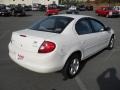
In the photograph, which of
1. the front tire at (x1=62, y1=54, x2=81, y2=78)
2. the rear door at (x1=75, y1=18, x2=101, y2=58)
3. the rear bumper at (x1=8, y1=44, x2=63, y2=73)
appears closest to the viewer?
the rear bumper at (x1=8, y1=44, x2=63, y2=73)

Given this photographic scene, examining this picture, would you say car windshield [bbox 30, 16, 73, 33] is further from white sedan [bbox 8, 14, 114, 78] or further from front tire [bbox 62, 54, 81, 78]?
front tire [bbox 62, 54, 81, 78]

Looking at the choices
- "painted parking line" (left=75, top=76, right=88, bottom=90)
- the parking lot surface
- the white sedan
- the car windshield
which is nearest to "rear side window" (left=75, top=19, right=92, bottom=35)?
the white sedan

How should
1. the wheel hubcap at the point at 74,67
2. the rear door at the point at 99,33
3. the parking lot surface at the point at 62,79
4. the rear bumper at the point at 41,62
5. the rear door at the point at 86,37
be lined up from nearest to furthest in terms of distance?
the rear bumper at the point at 41,62 < the parking lot surface at the point at 62,79 < the wheel hubcap at the point at 74,67 < the rear door at the point at 86,37 < the rear door at the point at 99,33

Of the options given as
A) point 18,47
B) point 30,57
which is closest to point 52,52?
point 30,57

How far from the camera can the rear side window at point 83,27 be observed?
584cm

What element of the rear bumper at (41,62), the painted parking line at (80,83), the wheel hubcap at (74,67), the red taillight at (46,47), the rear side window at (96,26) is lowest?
the painted parking line at (80,83)

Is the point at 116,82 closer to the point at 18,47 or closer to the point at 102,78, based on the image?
the point at 102,78

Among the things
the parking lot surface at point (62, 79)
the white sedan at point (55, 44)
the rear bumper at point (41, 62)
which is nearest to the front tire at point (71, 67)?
the white sedan at point (55, 44)

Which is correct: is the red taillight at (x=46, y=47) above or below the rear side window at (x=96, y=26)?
below

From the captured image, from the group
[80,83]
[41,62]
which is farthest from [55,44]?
[80,83]

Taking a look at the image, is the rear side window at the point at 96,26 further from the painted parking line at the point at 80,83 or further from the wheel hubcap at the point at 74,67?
the painted parking line at the point at 80,83

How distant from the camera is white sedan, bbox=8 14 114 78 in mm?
4918

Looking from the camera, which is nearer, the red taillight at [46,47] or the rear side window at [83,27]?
the red taillight at [46,47]

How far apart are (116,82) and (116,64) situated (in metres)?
1.49
